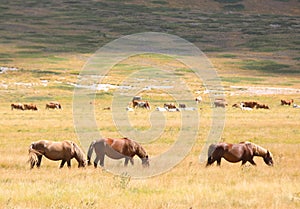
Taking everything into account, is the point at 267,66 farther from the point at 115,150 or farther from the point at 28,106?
the point at 115,150

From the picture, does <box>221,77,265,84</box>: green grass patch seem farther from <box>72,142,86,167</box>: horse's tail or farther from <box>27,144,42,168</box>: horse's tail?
<box>27,144,42,168</box>: horse's tail

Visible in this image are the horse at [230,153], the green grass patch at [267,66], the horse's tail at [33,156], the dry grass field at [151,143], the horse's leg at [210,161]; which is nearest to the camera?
the dry grass field at [151,143]

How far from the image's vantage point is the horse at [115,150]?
17.7 m

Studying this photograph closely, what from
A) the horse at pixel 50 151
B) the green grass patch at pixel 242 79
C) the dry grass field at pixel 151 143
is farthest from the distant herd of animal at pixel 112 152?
the green grass patch at pixel 242 79

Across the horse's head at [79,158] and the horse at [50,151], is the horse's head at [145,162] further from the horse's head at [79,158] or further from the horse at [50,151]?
the horse at [50,151]

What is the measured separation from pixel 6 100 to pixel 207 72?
60322 mm

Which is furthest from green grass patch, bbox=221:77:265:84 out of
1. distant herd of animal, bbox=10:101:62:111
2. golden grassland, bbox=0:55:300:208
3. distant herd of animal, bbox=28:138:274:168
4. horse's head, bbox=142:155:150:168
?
horse's head, bbox=142:155:150:168

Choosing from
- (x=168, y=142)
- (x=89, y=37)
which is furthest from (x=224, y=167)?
Answer: (x=89, y=37)

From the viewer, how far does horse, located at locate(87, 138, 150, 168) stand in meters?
17.7

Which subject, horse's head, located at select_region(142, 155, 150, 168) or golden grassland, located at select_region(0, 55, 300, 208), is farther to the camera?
horse's head, located at select_region(142, 155, 150, 168)

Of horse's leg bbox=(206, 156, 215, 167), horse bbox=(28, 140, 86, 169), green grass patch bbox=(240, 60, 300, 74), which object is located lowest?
horse's leg bbox=(206, 156, 215, 167)

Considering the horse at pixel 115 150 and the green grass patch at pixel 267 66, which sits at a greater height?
the green grass patch at pixel 267 66

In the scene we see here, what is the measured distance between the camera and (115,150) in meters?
17.8

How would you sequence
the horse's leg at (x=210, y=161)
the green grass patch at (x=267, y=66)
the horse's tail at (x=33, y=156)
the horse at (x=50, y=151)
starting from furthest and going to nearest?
the green grass patch at (x=267, y=66), the horse's leg at (x=210, y=161), the horse at (x=50, y=151), the horse's tail at (x=33, y=156)
